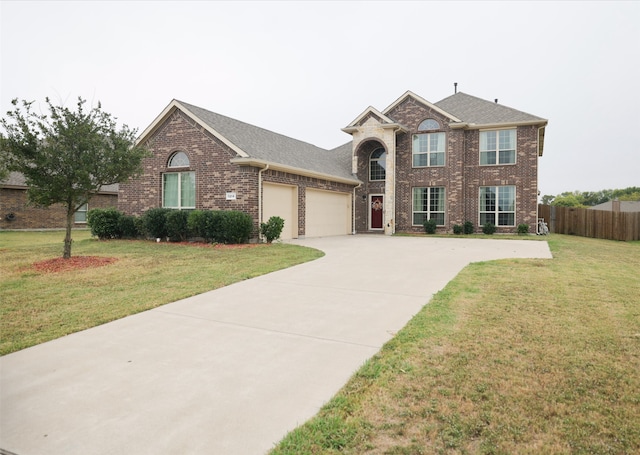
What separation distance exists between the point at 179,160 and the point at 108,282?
9.83 metres

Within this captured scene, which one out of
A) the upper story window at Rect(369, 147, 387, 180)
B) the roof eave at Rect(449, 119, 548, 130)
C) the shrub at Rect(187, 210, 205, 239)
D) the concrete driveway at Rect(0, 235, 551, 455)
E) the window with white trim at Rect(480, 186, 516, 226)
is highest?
the roof eave at Rect(449, 119, 548, 130)

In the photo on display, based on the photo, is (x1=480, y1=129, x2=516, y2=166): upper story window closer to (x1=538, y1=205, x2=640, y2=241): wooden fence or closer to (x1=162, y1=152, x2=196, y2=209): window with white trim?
(x1=538, y1=205, x2=640, y2=241): wooden fence

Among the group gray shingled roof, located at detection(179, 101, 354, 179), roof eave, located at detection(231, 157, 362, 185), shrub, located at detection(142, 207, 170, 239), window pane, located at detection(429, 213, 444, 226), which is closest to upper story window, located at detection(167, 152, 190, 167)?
gray shingled roof, located at detection(179, 101, 354, 179)

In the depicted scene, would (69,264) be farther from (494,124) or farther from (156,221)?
(494,124)

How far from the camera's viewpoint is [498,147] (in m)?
21.2

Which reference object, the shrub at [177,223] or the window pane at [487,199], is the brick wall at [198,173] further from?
the window pane at [487,199]

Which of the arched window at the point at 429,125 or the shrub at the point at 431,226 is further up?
the arched window at the point at 429,125

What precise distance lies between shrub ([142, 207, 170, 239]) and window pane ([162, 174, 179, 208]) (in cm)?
107

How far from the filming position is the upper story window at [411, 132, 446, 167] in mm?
21797

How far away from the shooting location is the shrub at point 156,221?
15234 mm

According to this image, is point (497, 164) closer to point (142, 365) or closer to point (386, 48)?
point (386, 48)

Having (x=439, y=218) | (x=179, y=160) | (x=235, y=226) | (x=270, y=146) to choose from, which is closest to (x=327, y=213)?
(x=270, y=146)

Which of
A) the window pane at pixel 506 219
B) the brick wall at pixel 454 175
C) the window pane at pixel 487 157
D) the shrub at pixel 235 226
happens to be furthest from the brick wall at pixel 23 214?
the window pane at pixel 506 219

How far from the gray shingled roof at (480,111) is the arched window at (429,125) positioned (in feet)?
5.22
